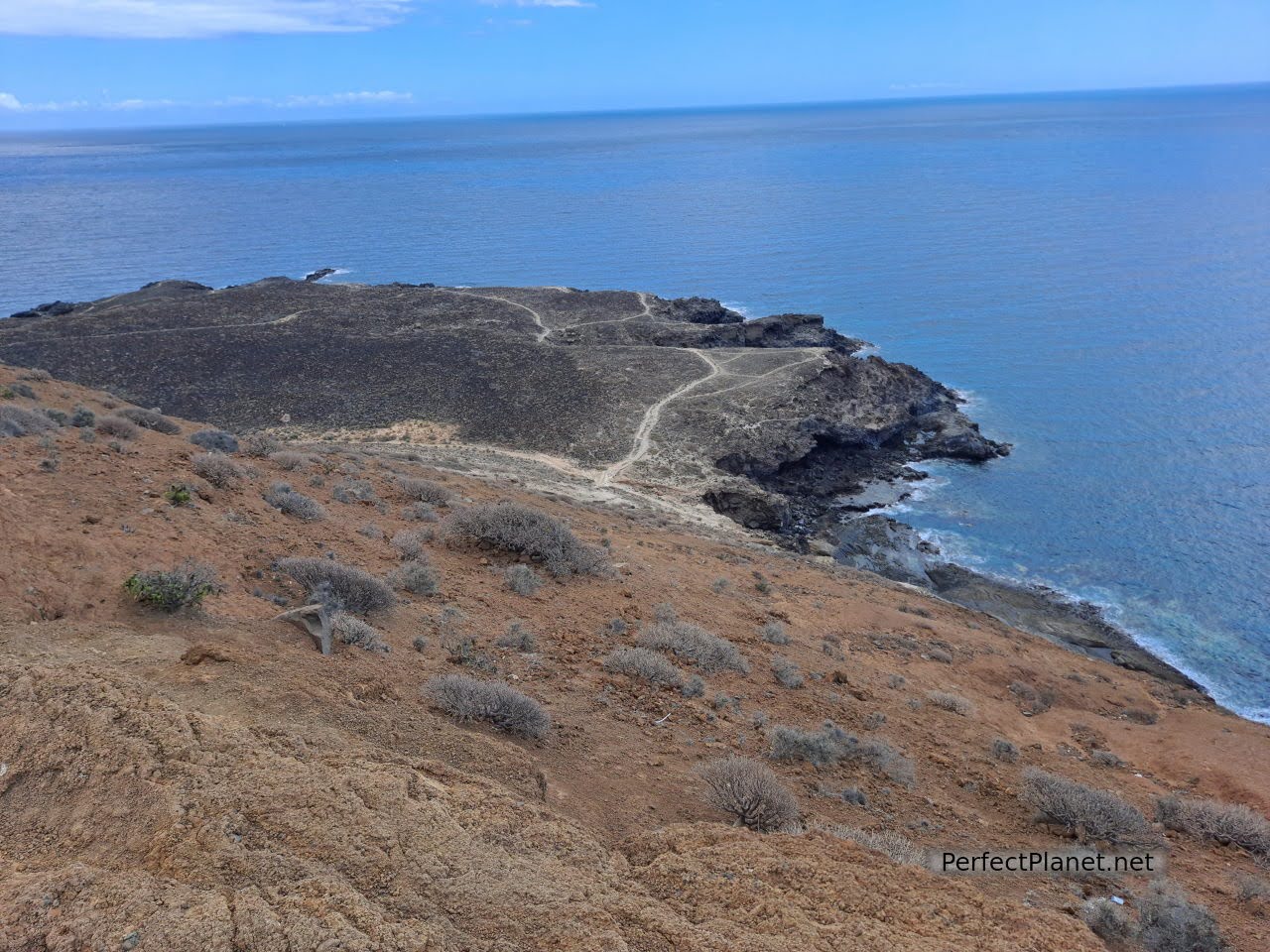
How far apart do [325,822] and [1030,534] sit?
97.8ft

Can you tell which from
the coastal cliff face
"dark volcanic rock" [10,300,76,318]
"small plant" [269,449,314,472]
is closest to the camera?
"small plant" [269,449,314,472]

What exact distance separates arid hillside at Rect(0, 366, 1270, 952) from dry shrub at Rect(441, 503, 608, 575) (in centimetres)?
8

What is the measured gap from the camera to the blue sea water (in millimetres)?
29609

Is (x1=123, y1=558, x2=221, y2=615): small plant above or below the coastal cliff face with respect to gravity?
above

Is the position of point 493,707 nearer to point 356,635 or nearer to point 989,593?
point 356,635

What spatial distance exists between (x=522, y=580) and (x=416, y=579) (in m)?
1.96

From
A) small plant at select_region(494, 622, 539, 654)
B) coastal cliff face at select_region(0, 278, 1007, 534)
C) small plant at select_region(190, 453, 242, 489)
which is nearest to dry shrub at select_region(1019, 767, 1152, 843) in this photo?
small plant at select_region(494, 622, 539, 654)

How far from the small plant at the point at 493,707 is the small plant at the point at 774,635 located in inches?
268

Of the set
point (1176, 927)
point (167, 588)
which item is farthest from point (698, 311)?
point (1176, 927)

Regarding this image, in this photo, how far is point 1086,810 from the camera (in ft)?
33.0

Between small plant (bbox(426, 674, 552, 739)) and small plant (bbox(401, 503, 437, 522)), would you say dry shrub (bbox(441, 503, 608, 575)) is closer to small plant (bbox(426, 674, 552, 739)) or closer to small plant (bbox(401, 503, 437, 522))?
small plant (bbox(401, 503, 437, 522))

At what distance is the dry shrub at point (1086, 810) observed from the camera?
32.4ft

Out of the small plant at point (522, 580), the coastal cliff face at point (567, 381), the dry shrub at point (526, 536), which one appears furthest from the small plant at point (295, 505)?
the coastal cliff face at point (567, 381)

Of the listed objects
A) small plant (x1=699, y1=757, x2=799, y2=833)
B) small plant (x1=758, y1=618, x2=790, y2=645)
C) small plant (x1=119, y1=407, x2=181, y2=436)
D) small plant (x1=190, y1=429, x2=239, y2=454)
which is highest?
small plant (x1=119, y1=407, x2=181, y2=436)
